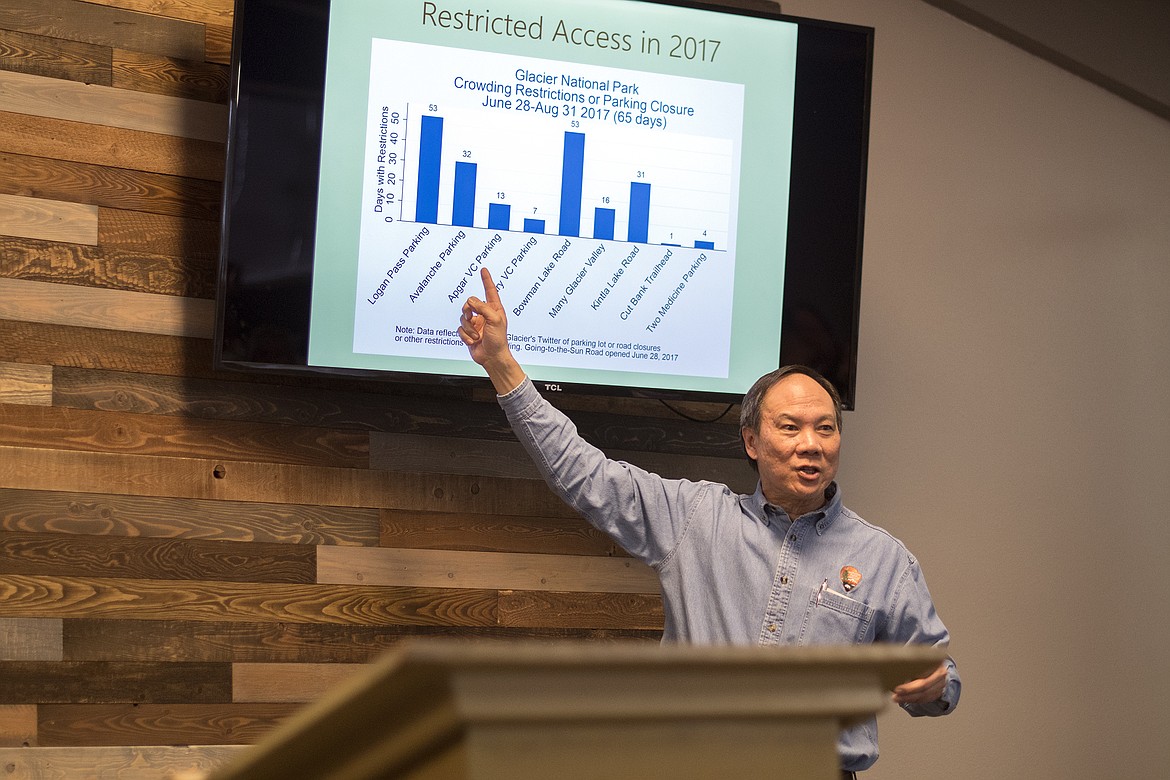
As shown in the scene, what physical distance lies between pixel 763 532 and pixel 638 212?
33.2 inches

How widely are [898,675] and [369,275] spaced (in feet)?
6.24

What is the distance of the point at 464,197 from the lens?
2.55m

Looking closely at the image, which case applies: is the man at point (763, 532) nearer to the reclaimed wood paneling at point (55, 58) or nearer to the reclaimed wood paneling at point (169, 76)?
the reclaimed wood paneling at point (169, 76)

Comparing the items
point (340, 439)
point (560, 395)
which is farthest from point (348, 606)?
point (560, 395)

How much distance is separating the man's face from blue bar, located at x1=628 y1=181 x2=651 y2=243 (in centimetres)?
64

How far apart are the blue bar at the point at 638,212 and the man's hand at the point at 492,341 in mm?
614

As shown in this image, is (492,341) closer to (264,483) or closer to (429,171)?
(429,171)

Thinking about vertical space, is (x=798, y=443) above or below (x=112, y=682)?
above

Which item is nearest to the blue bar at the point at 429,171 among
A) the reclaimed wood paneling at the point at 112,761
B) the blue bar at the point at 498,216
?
the blue bar at the point at 498,216

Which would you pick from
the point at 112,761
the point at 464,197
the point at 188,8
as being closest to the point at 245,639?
the point at 112,761

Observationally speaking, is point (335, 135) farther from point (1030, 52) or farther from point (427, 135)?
point (1030, 52)

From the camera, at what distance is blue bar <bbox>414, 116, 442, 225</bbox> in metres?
2.52

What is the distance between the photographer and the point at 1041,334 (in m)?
3.37

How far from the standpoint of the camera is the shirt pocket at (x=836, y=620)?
2041 millimetres
